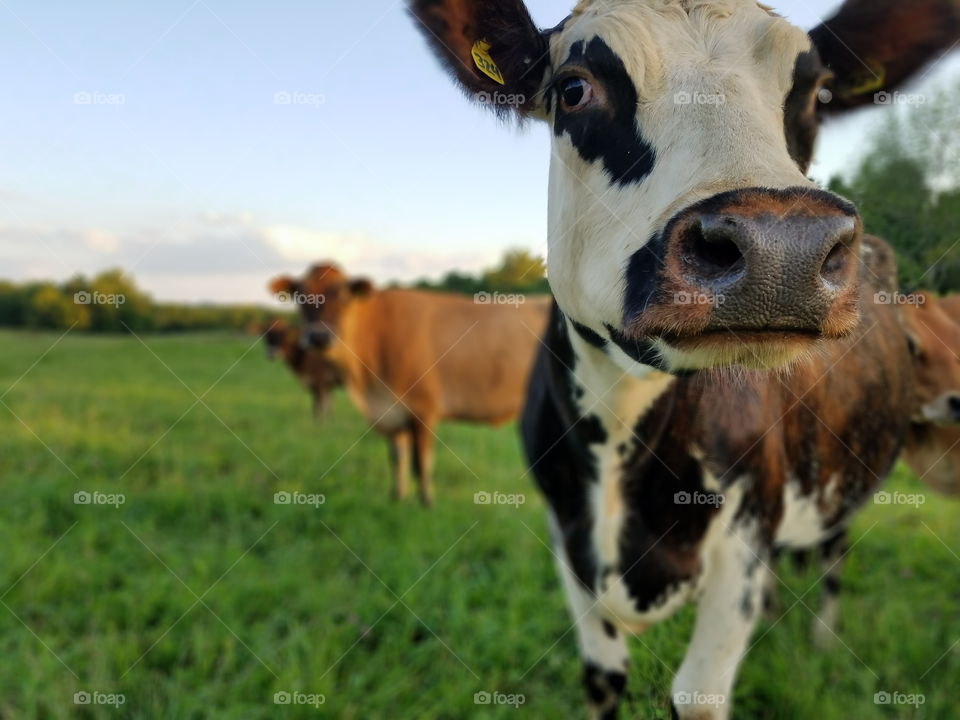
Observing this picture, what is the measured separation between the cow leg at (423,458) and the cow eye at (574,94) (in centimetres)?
463

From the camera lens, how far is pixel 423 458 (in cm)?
631

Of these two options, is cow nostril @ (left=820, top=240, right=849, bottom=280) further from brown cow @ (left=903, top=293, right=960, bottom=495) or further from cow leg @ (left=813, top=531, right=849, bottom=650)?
cow leg @ (left=813, top=531, right=849, bottom=650)

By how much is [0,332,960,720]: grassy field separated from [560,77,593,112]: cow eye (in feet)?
5.36

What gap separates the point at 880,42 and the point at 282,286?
259 inches

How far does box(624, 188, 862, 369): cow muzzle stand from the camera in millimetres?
1124

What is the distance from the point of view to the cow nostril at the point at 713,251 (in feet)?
3.75

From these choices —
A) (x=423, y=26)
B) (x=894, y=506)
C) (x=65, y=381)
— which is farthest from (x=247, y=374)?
(x=423, y=26)

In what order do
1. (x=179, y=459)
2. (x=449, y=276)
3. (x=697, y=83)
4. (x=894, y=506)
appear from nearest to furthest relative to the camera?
(x=697, y=83) → (x=894, y=506) → (x=179, y=459) → (x=449, y=276)

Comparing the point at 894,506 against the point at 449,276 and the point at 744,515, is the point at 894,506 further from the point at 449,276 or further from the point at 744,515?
the point at 449,276

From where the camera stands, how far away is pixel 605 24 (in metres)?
1.65

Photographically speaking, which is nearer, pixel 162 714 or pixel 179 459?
pixel 162 714

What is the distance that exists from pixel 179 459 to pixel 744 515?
5.78m

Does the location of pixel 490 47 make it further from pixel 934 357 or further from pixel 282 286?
pixel 282 286

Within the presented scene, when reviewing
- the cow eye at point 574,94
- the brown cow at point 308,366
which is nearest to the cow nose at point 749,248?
the cow eye at point 574,94
